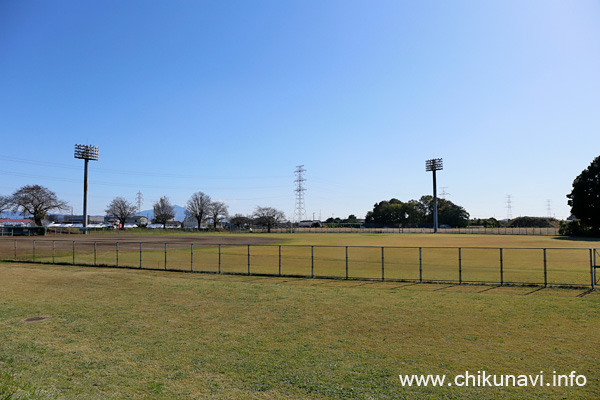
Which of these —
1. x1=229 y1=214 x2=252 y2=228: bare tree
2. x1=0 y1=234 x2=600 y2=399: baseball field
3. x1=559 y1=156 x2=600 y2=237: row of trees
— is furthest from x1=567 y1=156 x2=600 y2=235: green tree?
x1=229 y1=214 x2=252 y2=228: bare tree

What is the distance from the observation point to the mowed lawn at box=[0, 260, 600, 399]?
682 centimetres

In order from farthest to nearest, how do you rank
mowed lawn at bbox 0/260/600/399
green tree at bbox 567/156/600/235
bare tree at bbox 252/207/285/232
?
bare tree at bbox 252/207/285/232 < green tree at bbox 567/156/600/235 < mowed lawn at bbox 0/260/600/399

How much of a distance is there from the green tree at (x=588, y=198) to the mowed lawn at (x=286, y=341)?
69.4m

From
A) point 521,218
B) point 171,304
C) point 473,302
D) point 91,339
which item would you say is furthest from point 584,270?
point 521,218

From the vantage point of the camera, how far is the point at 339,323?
11.4m

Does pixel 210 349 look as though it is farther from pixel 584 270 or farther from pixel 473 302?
pixel 584 270

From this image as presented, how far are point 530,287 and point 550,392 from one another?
12750 mm

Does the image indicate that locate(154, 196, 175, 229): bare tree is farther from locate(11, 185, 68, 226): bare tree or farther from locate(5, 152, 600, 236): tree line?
locate(11, 185, 68, 226): bare tree

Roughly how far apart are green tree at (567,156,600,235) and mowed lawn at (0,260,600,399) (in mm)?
69377

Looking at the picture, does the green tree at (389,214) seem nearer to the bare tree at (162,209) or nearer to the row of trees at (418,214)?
the row of trees at (418,214)

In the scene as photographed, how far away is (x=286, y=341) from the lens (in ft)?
31.6

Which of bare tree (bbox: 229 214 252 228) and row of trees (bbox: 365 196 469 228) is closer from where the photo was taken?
row of trees (bbox: 365 196 469 228)

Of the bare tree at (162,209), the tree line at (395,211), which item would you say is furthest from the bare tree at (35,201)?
the bare tree at (162,209)

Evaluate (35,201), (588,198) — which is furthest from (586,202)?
(35,201)
